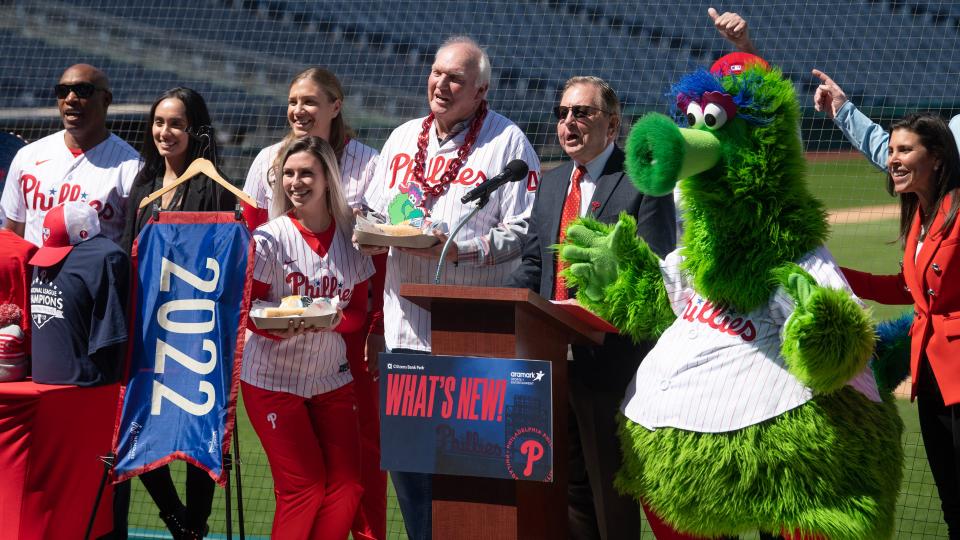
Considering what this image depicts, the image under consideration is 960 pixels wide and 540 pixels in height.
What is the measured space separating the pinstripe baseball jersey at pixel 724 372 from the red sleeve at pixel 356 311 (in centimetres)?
99

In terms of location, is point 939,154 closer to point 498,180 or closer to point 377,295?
point 498,180

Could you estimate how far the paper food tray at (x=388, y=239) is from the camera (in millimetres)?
2859

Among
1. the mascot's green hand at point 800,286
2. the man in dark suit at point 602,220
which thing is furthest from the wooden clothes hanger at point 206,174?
the mascot's green hand at point 800,286

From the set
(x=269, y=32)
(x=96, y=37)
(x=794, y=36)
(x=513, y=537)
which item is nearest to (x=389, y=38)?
(x=269, y=32)

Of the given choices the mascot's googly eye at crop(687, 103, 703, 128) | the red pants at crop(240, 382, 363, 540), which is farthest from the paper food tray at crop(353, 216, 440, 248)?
the mascot's googly eye at crop(687, 103, 703, 128)

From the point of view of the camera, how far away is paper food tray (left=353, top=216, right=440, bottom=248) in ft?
9.38

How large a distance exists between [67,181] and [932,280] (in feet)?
8.74

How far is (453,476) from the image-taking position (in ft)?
8.26

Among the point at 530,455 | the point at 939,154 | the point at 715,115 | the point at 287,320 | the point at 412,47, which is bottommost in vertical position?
the point at 530,455

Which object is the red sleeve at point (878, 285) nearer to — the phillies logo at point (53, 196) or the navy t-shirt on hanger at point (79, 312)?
the navy t-shirt on hanger at point (79, 312)

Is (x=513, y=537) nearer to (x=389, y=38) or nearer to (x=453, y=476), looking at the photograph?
(x=453, y=476)

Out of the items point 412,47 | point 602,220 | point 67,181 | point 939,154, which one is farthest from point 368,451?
point 412,47

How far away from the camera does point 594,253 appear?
8.44 feet

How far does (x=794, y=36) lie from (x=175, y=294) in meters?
15.1
